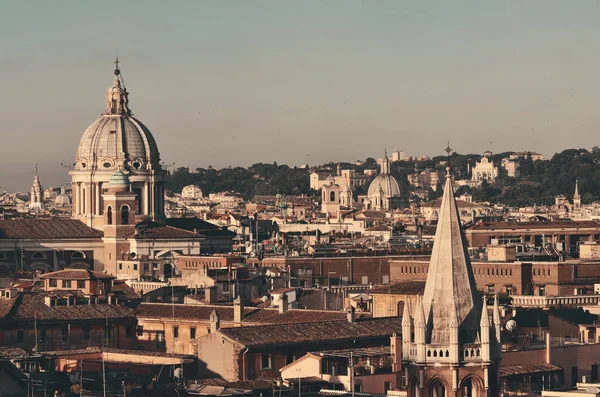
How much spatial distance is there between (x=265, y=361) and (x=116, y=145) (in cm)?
6398

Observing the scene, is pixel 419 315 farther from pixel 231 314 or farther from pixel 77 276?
pixel 77 276

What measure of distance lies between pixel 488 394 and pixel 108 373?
11377 millimetres

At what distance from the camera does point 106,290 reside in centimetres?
6525

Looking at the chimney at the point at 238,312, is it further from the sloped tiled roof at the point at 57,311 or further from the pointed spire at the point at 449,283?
the pointed spire at the point at 449,283

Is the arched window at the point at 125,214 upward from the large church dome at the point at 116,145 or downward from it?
downward

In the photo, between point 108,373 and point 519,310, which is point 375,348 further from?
point 519,310

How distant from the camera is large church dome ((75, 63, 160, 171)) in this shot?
110200mm

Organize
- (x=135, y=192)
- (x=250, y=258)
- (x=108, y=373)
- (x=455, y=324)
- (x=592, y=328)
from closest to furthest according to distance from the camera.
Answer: (x=455, y=324), (x=108, y=373), (x=592, y=328), (x=250, y=258), (x=135, y=192)

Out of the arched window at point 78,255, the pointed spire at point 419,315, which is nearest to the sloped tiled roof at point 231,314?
the pointed spire at point 419,315

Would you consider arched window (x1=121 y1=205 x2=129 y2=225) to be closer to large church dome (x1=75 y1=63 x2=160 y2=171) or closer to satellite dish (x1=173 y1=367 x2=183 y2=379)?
large church dome (x1=75 y1=63 x2=160 y2=171)

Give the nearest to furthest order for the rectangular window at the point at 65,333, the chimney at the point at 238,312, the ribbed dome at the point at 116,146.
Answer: the chimney at the point at 238,312
the rectangular window at the point at 65,333
the ribbed dome at the point at 116,146

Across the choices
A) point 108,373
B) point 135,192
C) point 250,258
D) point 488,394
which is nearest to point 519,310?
point 108,373

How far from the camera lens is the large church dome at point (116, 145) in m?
110

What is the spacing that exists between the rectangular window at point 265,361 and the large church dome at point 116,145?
206 feet
